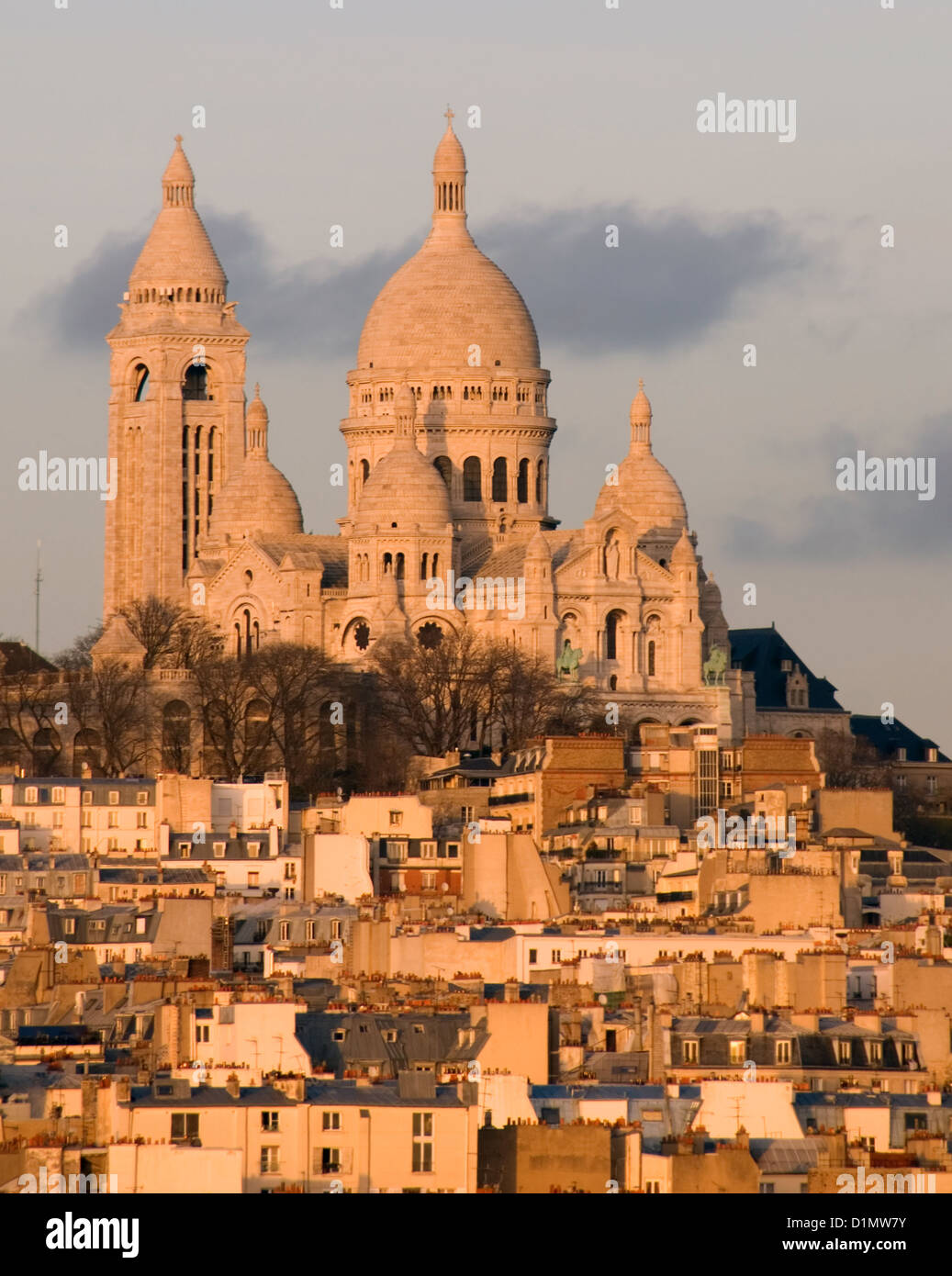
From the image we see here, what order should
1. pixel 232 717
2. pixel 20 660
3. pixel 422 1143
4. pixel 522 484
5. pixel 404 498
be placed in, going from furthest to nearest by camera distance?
pixel 522 484 < pixel 20 660 < pixel 404 498 < pixel 232 717 < pixel 422 1143

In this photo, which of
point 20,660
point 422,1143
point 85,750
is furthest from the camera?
point 20,660

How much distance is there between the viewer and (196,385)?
17488cm

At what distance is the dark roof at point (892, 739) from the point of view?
170 meters

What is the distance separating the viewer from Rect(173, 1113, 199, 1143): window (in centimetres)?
5200

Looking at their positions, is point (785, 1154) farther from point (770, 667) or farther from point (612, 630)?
point (770, 667)

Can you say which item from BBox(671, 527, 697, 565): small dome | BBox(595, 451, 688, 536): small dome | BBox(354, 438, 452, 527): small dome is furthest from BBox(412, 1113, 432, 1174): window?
BBox(595, 451, 688, 536): small dome

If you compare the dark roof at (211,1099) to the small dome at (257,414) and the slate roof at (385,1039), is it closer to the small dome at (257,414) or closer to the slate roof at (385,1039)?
the slate roof at (385,1039)

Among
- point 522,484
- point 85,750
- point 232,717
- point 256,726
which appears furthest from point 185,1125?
point 522,484

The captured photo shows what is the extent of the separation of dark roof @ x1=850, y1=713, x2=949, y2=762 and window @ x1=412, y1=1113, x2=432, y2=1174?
114 metres

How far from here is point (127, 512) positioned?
174125 mm

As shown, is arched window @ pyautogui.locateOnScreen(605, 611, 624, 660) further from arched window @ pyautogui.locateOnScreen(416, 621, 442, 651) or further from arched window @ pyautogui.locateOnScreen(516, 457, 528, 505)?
arched window @ pyautogui.locateOnScreen(516, 457, 528, 505)

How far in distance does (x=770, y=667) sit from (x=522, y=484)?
37.3 feet
